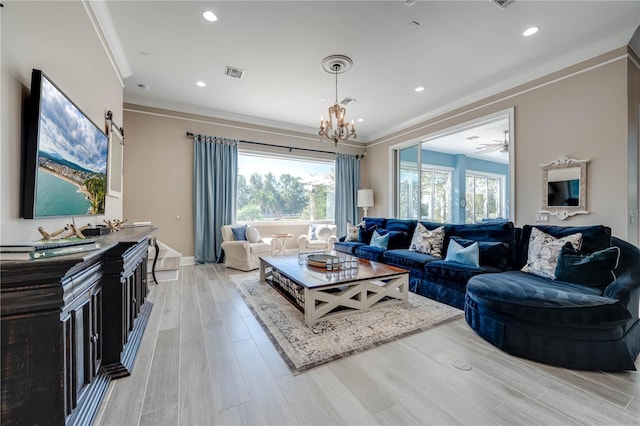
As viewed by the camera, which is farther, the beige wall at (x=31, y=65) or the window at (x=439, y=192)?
the window at (x=439, y=192)

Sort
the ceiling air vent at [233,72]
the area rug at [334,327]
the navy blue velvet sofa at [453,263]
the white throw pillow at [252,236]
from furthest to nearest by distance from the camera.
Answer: the white throw pillow at [252,236] → the ceiling air vent at [233,72] → the navy blue velvet sofa at [453,263] → the area rug at [334,327]

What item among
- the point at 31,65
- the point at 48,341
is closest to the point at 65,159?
the point at 31,65

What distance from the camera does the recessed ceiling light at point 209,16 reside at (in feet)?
8.53

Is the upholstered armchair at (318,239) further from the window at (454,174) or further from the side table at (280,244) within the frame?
the window at (454,174)

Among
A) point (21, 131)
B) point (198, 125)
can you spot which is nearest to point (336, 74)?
point (198, 125)

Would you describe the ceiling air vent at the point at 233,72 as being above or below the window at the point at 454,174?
above

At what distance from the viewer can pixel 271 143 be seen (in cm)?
599

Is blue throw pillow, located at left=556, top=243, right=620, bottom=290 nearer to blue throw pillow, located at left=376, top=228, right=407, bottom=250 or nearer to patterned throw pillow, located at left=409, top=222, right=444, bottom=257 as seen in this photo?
patterned throw pillow, located at left=409, top=222, right=444, bottom=257

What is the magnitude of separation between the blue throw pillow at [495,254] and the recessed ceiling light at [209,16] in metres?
3.95

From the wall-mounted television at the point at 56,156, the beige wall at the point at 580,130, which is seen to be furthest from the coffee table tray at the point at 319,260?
the beige wall at the point at 580,130

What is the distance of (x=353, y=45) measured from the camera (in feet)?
10.2

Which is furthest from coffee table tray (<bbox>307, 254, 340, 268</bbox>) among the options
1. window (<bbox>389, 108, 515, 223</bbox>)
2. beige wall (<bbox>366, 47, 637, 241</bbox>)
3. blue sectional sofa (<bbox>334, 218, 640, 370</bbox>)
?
window (<bbox>389, 108, 515, 223</bbox>)

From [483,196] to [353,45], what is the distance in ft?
24.5

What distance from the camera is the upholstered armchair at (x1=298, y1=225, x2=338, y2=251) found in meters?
5.54
